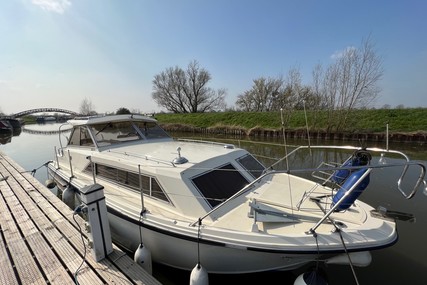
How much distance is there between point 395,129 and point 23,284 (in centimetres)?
2045

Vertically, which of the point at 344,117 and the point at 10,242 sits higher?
the point at 344,117

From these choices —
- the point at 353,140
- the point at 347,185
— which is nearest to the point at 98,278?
the point at 347,185

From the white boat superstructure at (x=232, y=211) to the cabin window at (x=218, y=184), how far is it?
0.02 m

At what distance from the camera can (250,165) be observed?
5.00 metres

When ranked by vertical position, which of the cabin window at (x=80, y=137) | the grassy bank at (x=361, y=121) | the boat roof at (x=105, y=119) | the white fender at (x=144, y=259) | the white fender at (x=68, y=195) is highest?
the boat roof at (x=105, y=119)

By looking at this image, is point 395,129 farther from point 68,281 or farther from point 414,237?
point 68,281

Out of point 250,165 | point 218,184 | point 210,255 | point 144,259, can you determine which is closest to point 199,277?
point 210,255

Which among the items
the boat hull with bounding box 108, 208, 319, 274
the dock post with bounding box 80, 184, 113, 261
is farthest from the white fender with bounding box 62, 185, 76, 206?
the dock post with bounding box 80, 184, 113, 261

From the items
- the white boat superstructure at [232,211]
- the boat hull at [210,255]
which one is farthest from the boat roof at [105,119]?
the boat hull at [210,255]

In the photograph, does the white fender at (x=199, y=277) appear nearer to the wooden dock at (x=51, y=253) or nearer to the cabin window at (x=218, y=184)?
the wooden dock at (x=51, y=253)

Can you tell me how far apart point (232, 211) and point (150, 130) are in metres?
4.05

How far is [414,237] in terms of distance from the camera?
459 centimetres

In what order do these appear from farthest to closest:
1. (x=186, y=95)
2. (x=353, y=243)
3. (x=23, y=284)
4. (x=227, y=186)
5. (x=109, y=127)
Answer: (x=186, y=95), (x=109, y=127), (x=227, y=186), (x=23, y=284), (x=353, y=243)

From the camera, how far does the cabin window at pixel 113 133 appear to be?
231 inches
